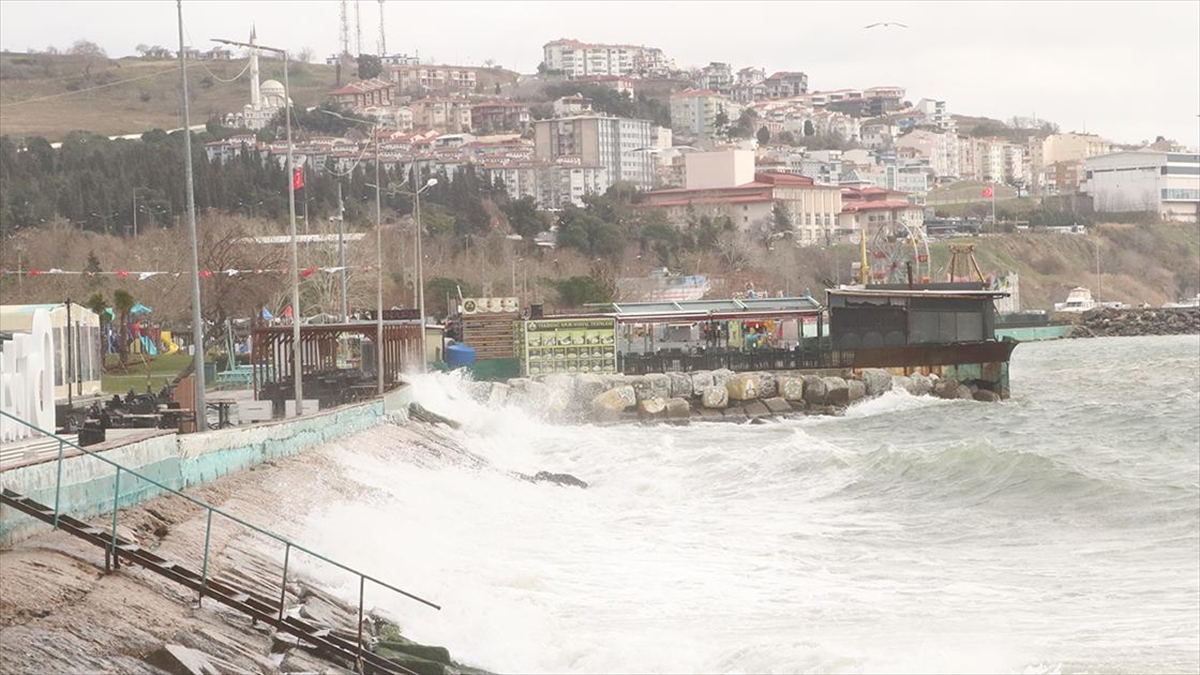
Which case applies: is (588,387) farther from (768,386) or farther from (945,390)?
(945,390)

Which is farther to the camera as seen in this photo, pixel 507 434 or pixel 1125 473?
pixel 507 434

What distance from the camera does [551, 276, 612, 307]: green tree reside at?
311 ft

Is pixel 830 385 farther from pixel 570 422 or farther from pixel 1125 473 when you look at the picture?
pixel 1125 473

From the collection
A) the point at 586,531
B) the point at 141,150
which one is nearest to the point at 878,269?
the point at 141,150

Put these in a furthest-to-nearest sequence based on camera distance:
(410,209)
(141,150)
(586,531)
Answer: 1. (410,209)
2. (141,150)
3. (586,531)

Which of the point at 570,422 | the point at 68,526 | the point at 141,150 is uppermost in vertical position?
the point at 141,150

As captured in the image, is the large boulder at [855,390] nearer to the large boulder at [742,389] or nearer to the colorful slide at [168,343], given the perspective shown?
the large boulder at [742,389]

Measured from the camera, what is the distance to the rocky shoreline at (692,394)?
5538 centimetres

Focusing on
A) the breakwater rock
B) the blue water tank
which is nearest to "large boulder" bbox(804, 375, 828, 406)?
the blue water tank

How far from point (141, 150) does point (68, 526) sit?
4341 inches

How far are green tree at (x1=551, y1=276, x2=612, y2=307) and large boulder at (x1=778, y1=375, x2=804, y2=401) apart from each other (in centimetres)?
3446

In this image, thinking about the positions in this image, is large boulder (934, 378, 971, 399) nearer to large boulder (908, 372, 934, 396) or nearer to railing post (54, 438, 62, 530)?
large boulder (908, 372, 934, 396)

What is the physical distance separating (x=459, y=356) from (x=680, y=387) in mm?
8949

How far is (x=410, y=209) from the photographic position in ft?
429
